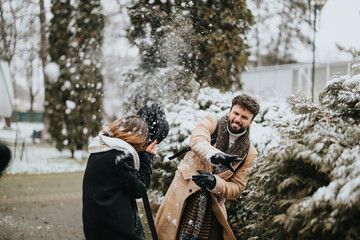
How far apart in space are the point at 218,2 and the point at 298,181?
16.7ft

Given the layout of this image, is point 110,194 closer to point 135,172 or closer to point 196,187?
point 135,172

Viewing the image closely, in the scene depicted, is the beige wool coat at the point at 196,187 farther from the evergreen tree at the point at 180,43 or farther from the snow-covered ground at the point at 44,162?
the snow-covered ground at the point at 44,162

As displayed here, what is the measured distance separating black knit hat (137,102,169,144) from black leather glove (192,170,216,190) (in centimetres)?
42

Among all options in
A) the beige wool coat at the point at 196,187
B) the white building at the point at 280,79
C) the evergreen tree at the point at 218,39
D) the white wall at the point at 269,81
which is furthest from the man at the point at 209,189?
the white wall at the point at 269,81

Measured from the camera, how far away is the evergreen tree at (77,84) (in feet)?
38.4

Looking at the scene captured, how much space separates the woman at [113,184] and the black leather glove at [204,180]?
44cm

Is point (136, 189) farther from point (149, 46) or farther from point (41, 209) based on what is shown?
point (41, 209)

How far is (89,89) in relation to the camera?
43.9 ft

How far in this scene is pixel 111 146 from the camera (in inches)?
94.9

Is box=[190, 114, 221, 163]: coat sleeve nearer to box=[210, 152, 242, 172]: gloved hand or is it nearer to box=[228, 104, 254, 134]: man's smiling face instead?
box=[210, 152, 242, 172]: gloved hand

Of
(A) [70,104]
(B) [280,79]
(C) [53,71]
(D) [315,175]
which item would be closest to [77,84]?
(A) [70,104]

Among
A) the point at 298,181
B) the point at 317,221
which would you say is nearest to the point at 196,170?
the point at 298,181

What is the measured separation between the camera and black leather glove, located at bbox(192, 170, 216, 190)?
271 cm

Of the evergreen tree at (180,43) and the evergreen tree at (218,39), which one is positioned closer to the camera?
the evergreen tree at (180,43)
